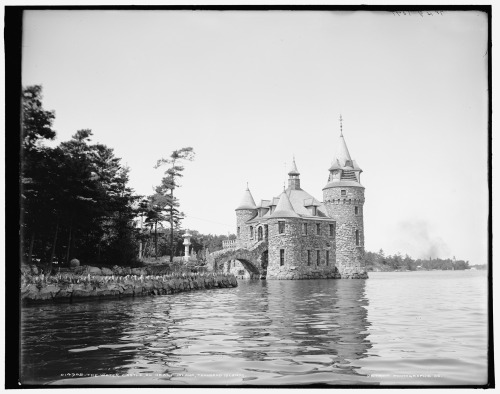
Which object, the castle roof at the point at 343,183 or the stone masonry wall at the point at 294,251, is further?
the castle roof at the point at 343,183

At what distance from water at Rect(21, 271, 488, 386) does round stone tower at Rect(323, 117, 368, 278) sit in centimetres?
2509

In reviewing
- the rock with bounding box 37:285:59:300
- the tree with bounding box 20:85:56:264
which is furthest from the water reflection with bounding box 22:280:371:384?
the tree with bounding box 20:85:56:264

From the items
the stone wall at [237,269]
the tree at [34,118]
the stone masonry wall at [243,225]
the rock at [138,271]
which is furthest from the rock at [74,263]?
the stone wall at [237,269]

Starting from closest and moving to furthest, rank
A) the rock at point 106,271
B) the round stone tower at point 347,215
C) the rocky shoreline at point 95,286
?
the rocky shoreline at point 95,286 < the rock at point 106,271 < the round stone tower at point 347,215

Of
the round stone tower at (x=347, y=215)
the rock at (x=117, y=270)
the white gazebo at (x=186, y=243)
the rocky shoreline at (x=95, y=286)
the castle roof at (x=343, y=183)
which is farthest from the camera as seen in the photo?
the round stone tower at (x=347, y=215)

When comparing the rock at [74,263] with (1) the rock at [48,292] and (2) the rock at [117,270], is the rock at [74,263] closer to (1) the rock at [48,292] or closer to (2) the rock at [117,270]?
(1) the rock at [48,292]

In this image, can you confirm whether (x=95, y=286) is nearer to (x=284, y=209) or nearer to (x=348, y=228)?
(x=284, y=209)

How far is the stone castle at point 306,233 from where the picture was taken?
3622 centimetres

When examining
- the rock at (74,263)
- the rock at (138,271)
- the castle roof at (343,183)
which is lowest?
the rock at (138,271)

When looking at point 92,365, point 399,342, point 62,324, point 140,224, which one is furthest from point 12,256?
point 140,224

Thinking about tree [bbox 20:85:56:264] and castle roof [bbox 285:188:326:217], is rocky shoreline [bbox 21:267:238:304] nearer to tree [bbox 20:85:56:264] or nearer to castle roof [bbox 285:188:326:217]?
tree [bbox 20:85:56:264]

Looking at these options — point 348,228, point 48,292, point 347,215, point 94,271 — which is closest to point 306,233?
point 348,228

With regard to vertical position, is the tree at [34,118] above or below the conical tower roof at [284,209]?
below

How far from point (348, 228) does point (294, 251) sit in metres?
4.35
